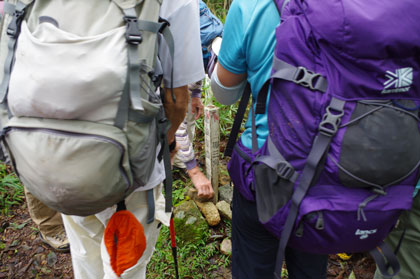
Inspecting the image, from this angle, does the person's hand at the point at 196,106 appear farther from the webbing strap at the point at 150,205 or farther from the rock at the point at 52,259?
the rock at the point at 52,259

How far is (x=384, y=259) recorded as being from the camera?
4.74 feet

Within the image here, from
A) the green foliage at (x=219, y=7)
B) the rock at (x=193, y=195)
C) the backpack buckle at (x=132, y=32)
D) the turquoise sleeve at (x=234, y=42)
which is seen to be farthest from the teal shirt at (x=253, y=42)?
the green foliage at (x=219, y=7)

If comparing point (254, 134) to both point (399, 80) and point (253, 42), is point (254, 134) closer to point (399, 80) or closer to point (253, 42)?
point (253, 42)

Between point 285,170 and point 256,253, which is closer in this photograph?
point 285,170

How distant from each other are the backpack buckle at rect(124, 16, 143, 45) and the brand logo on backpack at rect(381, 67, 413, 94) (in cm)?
93

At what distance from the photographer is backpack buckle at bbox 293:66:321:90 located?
4.08 feet

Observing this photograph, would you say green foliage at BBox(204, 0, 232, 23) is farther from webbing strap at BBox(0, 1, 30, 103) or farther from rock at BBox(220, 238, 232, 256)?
webbing strap at BBox(0, 1, 30, 103)

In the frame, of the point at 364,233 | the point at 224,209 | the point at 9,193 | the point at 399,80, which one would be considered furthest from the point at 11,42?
the point at 9,193

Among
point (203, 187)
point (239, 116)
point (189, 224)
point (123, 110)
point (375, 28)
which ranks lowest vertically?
point (189, 224)

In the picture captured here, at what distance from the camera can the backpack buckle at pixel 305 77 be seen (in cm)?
124

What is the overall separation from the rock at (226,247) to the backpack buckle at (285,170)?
1.81 metres

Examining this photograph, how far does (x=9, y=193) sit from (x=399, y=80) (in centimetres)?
398

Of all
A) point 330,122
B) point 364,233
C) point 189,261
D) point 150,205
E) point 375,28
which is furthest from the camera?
point 189,261

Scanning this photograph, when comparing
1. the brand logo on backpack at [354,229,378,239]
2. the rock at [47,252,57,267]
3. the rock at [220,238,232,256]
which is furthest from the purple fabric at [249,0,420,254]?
the rock at [47,252,57,267]
